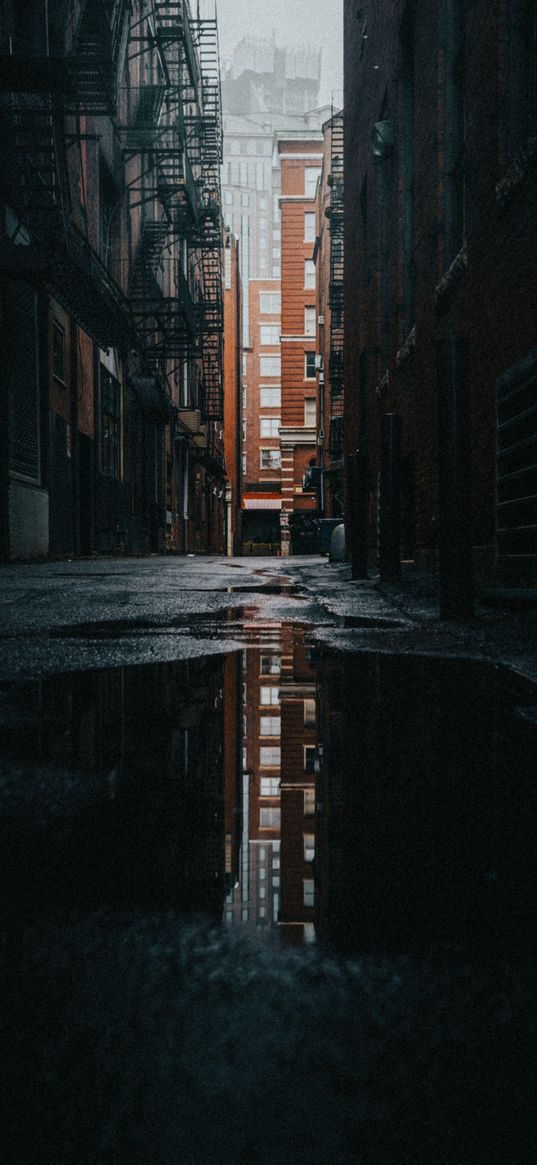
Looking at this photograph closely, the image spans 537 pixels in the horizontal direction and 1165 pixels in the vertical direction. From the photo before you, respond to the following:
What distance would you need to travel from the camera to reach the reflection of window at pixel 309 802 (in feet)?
3.31

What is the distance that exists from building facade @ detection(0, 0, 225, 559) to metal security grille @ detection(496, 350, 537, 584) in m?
6.94

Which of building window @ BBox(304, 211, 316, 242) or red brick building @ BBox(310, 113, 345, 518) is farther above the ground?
building window @ BBox(304, 211, 316, 242)

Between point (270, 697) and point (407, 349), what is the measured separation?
29.3ft

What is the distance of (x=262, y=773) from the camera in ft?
4.01

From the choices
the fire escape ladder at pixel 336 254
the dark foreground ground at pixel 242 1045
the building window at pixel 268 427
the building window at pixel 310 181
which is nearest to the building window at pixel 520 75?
the dark foreground ground at pixel 242 1045

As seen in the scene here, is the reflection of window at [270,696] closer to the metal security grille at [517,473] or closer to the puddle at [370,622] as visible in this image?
the puddle at [370,622]

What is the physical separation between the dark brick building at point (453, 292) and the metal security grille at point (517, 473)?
0.05ft

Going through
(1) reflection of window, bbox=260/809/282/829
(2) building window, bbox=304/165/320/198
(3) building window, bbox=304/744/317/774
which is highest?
(2) building window, bbox=304/165/320/198

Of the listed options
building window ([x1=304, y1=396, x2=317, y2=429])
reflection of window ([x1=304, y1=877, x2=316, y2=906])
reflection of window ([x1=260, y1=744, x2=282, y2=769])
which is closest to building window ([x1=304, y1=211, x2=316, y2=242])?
building window ([x1=304, y1=396, x2=317, y2=429])

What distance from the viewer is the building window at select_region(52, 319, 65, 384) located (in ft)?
46.9

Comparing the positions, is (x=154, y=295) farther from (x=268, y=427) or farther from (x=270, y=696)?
(x=268, y=427)

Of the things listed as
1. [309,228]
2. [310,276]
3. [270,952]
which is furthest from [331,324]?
[270,952]

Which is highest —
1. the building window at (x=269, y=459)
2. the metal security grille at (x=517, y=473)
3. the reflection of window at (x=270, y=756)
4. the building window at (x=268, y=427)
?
the building window at (x=268, y=427)

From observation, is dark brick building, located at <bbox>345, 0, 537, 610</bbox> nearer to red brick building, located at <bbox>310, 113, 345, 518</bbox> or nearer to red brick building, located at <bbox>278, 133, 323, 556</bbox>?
red brick building, located at <bbox>310, 113, 345, 518</bbox>
